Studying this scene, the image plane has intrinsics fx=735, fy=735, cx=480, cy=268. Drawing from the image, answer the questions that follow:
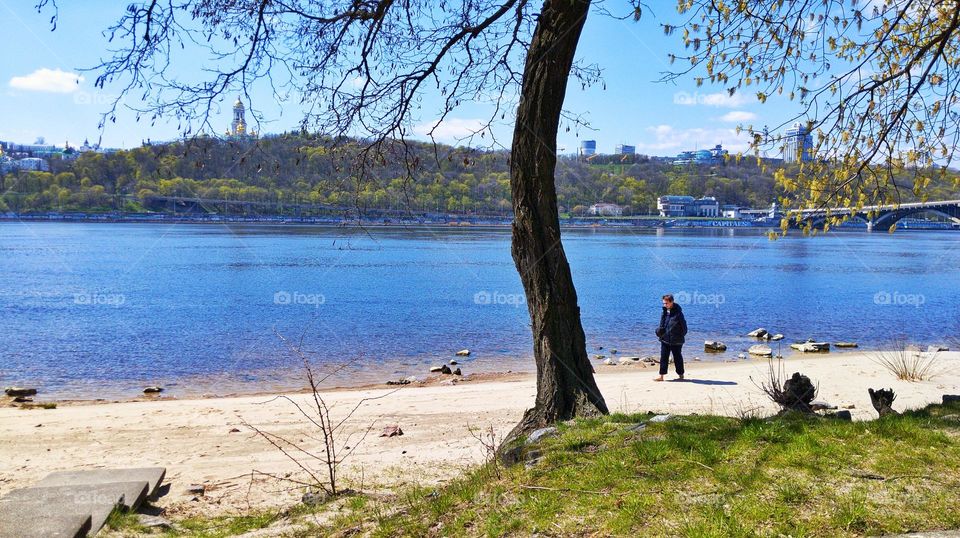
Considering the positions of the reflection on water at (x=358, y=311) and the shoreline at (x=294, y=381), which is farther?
the reflection on water at (x=358, y=311)

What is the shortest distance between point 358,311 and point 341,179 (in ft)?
87.0

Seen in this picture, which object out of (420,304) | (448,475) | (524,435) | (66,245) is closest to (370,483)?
(448,475)

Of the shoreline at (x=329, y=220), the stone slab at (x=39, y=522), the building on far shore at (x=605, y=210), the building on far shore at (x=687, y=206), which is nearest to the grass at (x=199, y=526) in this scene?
the stone slab at (x=39, y=522)

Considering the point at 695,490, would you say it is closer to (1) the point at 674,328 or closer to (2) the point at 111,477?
(2) the point at 111,477

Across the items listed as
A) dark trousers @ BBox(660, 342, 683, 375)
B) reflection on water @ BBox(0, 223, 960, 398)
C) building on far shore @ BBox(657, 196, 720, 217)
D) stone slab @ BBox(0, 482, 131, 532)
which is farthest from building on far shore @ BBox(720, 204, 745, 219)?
stone slab @ BBox(0, 482, 131, 532)

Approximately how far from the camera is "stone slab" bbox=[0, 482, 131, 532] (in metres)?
6.31

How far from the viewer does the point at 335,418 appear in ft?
42.4

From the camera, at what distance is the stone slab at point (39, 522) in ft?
18.7

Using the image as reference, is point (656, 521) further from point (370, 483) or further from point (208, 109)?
point (208, 109)

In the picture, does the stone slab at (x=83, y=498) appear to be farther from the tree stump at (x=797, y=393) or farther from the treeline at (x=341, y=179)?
the tree stump at (x=797, y=393)

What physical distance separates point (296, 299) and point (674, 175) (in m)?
119

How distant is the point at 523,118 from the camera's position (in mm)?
7484

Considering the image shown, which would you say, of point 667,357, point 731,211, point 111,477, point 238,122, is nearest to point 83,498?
point 111,477

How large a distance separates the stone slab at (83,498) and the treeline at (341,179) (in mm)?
3173
